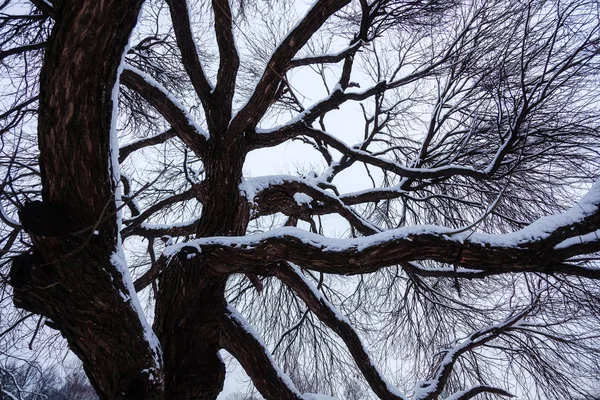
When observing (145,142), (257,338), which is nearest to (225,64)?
(145,142)

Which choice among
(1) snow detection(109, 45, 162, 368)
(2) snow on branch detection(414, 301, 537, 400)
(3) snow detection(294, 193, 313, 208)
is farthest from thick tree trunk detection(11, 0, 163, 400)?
(3) snow detection(294, 193, 313, 208)

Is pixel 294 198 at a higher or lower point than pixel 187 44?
lower

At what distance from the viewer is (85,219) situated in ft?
5.89

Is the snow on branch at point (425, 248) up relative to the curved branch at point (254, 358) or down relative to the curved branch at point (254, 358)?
up

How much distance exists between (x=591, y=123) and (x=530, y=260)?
6.63 ft

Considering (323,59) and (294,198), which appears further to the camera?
(323,59)

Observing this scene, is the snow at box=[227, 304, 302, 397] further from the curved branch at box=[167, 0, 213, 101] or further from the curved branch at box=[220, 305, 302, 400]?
the curved branch at box=[167, 0, 213, 101]

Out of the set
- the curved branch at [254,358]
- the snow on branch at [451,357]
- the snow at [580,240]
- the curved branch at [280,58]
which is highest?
the curved branch at [280,58]

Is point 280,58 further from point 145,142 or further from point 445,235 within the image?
point 445,235

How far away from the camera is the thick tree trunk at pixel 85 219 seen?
1582 millimetres

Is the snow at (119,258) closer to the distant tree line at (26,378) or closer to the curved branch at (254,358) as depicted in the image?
the curved branch at (254,358)

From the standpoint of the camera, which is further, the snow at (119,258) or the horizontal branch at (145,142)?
the horizontal branch at (145,142)

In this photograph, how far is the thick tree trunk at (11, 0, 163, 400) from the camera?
1582 mm

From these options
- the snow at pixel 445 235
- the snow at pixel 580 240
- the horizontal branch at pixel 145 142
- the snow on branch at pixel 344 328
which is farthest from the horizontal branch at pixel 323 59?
the snow at pixel 580 240
